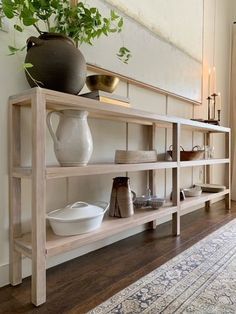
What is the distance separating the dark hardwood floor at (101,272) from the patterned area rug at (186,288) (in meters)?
0.06

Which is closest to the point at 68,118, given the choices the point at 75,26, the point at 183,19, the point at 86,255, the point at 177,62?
the point at 75,26

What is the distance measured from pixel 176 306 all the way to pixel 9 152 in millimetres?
864

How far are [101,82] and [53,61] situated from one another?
0.31 metres

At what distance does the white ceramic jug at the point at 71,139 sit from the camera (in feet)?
3.59

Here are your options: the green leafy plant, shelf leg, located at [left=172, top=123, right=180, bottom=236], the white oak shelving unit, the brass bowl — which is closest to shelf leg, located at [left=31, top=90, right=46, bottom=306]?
the white oak shelving unit

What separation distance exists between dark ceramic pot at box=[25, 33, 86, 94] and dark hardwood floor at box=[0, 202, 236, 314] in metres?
0.79

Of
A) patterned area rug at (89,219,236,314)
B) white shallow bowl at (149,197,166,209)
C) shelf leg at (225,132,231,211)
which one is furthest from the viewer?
shelf leg at (225,132,231,211)

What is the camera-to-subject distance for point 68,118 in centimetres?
112

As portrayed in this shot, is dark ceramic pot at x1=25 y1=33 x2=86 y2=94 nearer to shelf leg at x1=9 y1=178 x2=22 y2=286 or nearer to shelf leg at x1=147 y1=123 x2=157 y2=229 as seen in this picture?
shelf leg at x1=9 y1=178 x2=22 y2=286

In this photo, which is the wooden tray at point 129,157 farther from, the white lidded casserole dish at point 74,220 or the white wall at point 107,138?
the white lidded casserole dish at point 74,220

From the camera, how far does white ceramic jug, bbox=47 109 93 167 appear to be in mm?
1094

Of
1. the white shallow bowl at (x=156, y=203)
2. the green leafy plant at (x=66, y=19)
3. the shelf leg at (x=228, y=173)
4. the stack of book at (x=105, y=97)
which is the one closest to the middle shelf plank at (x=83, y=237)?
the white shallow bowl at (x=156, y=203)

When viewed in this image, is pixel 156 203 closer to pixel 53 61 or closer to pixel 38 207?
pixel 38 207

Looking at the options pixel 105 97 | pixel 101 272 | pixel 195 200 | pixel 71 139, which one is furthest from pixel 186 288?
pixel 195 200
